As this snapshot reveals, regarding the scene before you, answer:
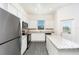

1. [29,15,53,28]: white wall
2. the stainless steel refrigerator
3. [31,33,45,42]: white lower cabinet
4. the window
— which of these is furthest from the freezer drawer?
the window

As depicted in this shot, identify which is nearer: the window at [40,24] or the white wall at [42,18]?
the white wall at [42,18]

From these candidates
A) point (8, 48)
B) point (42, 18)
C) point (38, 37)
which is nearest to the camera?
point (8, 48)

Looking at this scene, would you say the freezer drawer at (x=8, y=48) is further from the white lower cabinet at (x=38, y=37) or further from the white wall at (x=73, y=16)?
the white lower cabinet at (x=38, y=37)

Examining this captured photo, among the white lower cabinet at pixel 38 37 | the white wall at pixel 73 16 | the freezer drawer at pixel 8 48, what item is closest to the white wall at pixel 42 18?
the white lower cabinet at pixel 38 37

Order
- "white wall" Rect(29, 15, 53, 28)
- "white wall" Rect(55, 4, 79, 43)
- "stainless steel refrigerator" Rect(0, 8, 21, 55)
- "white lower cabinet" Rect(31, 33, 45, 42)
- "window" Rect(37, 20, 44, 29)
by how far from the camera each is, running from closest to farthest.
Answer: "stainless steel refrigerator" Rect(0, 8, 21, 55) → "white wall" Rect(55, 4, 79, 43) → "white lower cabinet" Rect(31, 33, 45, 42) → "white wall" Rect(29, 15, 53, 28) → "window" Rect(37, 20, 44, 29)

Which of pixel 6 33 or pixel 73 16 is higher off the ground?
pixel 73 16

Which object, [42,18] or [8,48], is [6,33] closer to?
[8,48]

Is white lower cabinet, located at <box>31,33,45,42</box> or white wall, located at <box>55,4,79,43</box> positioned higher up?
white wall, located at <box>55,4,79,43</box>

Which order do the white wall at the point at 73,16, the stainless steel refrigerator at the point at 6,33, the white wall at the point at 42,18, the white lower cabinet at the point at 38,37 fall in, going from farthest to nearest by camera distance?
the white wall at the point at 42,18, the white lower cabinet at the point at 38,37, the white wall at the point at 73,16, the stainless steel refrigerator at the point at 6,33

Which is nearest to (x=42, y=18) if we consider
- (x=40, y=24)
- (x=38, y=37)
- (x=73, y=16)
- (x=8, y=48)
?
(x=40, y=24)

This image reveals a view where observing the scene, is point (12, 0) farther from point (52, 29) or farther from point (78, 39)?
point (52, 29)

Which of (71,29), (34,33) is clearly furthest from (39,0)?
(34,33)

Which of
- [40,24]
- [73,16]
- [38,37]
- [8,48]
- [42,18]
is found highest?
[42,18]

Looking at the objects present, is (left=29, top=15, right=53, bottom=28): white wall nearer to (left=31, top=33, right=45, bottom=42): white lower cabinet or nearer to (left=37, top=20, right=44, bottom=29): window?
(left=37, top=20, right=44, bottom=29): window
